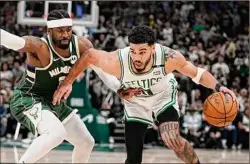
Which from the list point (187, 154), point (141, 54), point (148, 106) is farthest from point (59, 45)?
point (187, 154)

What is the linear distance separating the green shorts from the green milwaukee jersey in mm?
69

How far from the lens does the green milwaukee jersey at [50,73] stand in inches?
235

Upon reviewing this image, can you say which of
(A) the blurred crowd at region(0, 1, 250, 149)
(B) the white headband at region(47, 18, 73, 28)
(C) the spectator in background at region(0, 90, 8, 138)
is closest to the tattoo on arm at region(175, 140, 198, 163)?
(B) the white headband at region(47, 18, 73, 28)

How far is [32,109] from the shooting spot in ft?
19.5

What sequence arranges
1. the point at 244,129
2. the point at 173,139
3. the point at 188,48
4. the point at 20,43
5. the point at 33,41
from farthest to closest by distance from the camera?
1. the point at 188,48
2. the point at 244,129
3. the point at 173,139
4. the point at 33,41
5. the point at 20,43

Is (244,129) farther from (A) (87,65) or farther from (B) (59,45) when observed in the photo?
(B) (59,45)

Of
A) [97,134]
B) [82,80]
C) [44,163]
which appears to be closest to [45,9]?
[82,80]

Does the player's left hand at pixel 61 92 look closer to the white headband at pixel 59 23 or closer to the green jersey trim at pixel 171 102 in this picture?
the white headband at pixel 59 23

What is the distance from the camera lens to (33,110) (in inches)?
233

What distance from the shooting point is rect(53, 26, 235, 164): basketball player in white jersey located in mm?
5832

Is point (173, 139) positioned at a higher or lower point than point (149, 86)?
Result: lower

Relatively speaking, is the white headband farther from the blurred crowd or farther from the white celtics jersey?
the blurred crowd

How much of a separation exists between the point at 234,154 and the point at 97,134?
322cm

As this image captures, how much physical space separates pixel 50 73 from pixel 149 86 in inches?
39.7
